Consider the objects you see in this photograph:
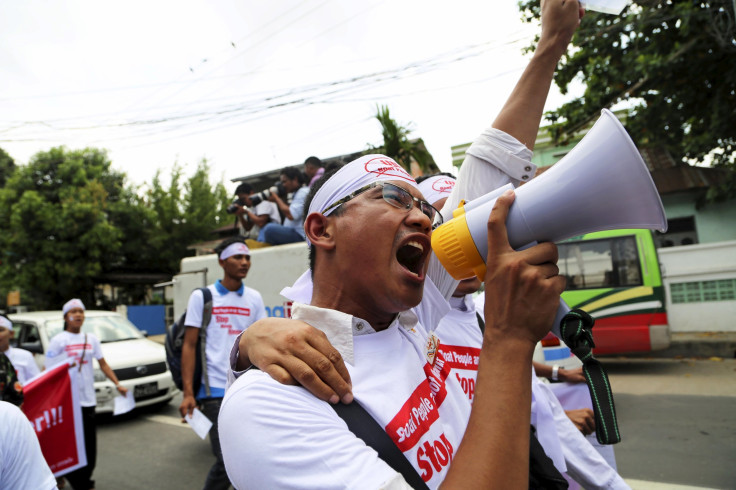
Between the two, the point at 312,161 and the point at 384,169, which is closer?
the point at 384,169

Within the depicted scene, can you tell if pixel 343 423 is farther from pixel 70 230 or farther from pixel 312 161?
pixel 70 230

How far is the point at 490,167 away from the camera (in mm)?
1798

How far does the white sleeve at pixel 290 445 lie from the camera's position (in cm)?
92

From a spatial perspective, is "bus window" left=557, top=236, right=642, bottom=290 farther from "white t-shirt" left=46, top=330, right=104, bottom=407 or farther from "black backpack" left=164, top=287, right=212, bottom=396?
"white t-shirt" left=46, top=330, right=104, bottom=407

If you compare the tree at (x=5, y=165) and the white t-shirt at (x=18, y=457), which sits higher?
the tree at (x=5, y=165)

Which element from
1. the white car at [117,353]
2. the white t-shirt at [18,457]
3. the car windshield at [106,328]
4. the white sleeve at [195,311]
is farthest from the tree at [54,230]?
the white t-shirt at [18,457]

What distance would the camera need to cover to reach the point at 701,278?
36.2ft

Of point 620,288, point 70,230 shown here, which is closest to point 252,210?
point 620,288

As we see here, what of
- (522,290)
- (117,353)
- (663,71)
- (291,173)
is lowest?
(117,353)

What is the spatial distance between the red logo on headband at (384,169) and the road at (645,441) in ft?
12.9

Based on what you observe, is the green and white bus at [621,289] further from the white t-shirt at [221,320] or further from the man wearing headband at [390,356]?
the man wearing headband at [390,356]

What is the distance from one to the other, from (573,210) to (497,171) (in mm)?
758

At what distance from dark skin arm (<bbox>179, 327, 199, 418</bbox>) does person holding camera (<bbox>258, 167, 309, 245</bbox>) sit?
226cm

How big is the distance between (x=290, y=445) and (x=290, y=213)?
537 centimetres
